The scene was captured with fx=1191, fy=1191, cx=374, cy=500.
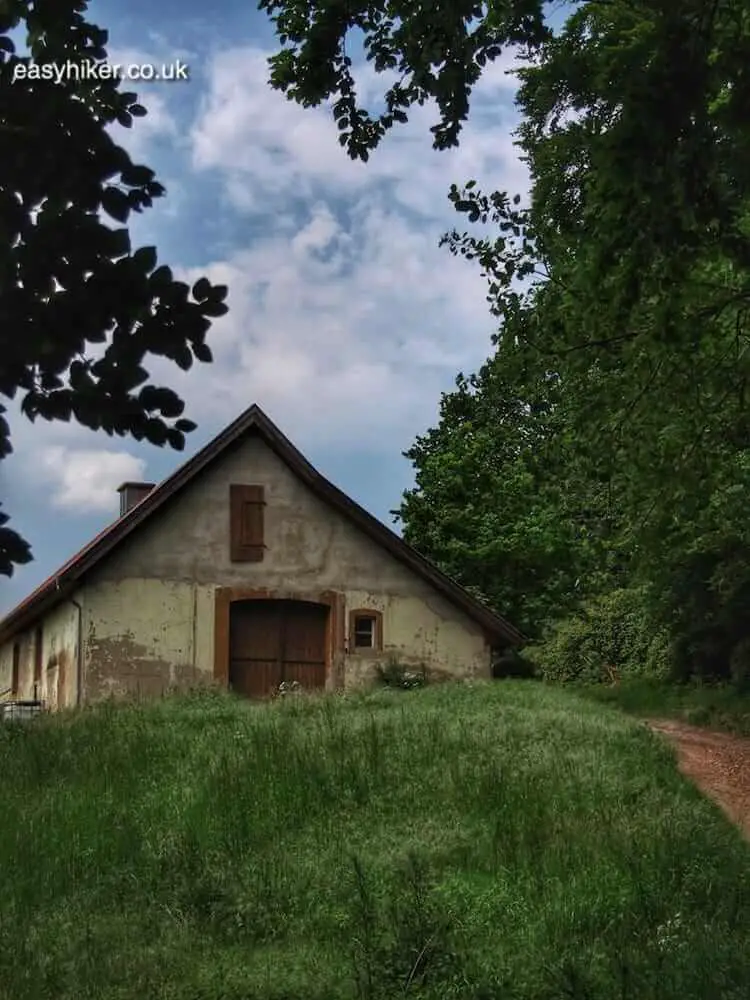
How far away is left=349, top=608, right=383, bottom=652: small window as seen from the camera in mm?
24516

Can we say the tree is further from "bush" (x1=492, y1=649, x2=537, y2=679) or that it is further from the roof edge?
"bush" (x1=492, y1=649, x2=537, y2=679)

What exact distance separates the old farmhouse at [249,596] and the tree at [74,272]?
1857cm

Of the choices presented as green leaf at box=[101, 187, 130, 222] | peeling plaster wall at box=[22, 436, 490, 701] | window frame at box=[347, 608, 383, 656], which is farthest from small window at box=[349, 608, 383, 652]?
green leaf at box=[101, 187, 130, 222]

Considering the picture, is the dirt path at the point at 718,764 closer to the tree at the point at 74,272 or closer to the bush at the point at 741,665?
the bush at the point at 741,665

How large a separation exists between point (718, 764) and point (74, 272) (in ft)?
43.7

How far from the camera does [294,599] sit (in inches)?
953

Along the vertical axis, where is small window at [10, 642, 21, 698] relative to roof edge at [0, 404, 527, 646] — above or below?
below

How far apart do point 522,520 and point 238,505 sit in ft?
51.5

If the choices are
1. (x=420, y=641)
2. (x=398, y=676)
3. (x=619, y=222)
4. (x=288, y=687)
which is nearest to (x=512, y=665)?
(x=420, y=641)

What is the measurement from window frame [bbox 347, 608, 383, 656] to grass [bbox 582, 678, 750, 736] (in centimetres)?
465

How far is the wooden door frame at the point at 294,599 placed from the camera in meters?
23.5

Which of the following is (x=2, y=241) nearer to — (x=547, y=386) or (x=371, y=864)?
(x=371, y=864)

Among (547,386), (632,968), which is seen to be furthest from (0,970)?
(547,386)

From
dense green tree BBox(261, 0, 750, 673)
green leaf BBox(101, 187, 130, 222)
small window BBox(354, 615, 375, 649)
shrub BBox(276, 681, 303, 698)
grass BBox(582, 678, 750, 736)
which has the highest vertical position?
dense green tree BBox(261, 0, 750, 673)
